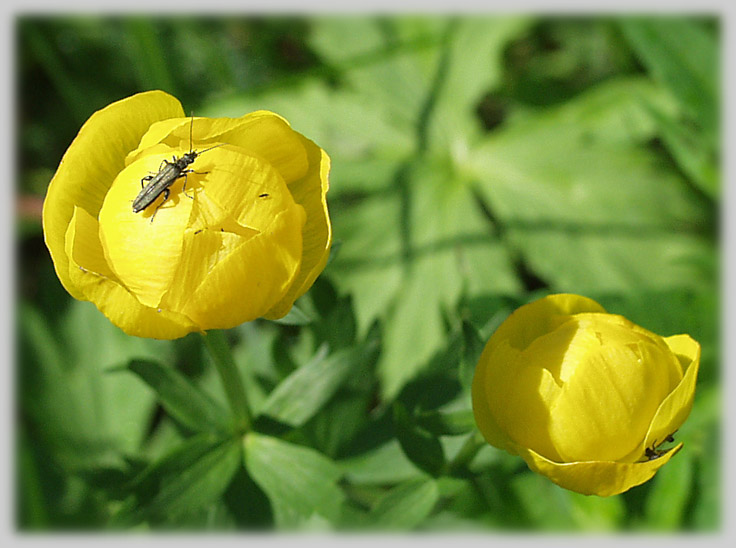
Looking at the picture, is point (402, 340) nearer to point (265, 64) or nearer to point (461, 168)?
point (461, 168)

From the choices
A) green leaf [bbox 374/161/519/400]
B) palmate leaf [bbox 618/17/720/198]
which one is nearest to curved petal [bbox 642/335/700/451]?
green leaf [bbox 374/161/519/400]

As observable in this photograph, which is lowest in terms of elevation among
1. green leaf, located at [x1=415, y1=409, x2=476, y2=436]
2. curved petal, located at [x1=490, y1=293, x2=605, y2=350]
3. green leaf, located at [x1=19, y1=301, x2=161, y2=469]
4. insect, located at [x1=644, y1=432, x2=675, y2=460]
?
green leaf, located at [x1=19, y1=301, x2=161, y2=469]

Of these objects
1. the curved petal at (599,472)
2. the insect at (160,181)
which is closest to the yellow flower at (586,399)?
the curved petal at (599,472)

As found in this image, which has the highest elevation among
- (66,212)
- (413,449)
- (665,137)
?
(66,212)

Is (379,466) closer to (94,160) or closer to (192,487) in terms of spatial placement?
(192,487)

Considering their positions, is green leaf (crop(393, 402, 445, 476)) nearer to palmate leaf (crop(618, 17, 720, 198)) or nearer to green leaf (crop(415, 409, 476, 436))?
green leaf (crop(415, 409, 476, 436))

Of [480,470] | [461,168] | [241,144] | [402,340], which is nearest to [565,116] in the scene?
[461,168]
